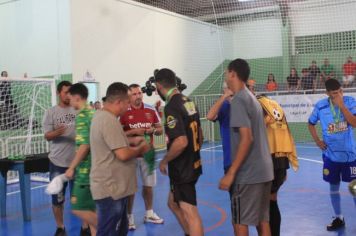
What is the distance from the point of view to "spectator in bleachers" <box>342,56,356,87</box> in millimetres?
13508

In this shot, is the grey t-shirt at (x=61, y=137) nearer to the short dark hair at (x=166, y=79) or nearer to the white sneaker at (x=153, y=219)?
the white sneaker at (x=153, y=219)

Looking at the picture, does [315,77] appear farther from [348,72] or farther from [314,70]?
[348,72]

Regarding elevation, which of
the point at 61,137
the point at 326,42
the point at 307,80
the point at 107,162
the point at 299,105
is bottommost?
the point at 107,162

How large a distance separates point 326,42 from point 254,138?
13445mm

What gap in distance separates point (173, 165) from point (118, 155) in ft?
2.22

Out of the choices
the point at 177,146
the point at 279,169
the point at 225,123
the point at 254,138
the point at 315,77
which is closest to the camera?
the point at 254,138

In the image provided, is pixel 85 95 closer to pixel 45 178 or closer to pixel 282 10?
pixel 45 178

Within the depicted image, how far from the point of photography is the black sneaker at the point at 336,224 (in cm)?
485

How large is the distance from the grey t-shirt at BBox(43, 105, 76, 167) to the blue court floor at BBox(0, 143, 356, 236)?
1.01 meters

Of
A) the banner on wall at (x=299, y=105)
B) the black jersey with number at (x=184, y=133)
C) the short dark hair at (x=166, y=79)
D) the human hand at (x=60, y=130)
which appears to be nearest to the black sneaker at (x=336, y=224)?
the black jersey with number at (x=184, y=133)

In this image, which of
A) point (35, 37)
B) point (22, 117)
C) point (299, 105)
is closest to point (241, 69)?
point (22, 117)

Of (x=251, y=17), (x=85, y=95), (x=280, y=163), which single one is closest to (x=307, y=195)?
(x=280, y=163)

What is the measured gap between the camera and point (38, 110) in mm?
10086

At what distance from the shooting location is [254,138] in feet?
10.5
